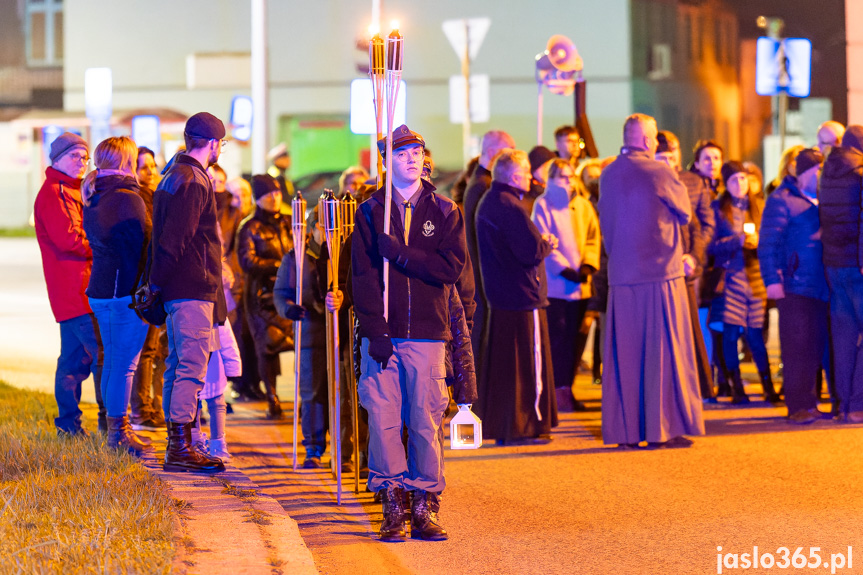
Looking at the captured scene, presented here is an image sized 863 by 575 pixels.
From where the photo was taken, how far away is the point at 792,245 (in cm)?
1051

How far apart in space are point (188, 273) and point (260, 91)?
38.8ft

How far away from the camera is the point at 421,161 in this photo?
6.63 metres

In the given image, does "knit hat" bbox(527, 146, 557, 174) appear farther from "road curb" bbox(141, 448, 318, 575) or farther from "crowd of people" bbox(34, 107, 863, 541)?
"road curb" bbox(141, 448, 318, 575)

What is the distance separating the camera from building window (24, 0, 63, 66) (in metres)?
47.5

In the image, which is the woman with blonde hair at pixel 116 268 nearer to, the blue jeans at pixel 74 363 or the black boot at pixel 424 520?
the blue jeans at pixel 74 363

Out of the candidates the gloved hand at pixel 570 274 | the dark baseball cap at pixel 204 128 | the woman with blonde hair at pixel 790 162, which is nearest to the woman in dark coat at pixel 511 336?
the gloved hand at pixel 570 274

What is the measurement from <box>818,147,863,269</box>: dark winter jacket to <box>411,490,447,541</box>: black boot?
467cm

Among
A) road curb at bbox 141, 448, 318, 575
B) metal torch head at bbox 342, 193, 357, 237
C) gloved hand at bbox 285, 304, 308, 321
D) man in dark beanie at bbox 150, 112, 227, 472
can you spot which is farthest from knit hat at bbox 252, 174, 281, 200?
road curb at bbox 141, 448, 318, 575

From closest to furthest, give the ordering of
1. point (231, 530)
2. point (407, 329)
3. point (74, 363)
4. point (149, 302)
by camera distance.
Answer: point (231, 530) → point (407, 329) → point (149, 302) → point (74, 363)

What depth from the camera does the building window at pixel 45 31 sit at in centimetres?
4750

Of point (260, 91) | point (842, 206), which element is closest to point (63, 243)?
point (842, 206)

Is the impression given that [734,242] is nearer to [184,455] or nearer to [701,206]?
[701,206]

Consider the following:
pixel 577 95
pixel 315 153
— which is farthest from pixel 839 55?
pixel 315 153

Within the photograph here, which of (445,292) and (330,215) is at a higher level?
(330,215)
